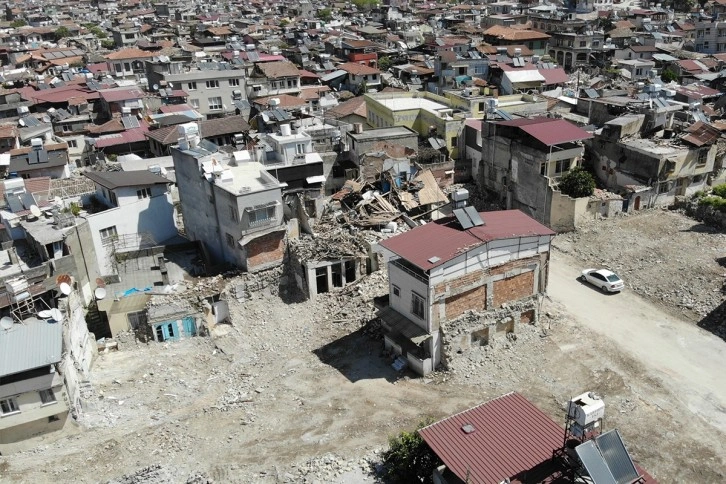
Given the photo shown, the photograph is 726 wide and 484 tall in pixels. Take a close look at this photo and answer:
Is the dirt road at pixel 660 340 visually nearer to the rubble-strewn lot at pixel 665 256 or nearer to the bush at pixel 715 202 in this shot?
the rubble-strewn lot at pixel 665 256

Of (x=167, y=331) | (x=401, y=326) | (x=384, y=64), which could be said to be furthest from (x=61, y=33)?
(x=401, y=326)

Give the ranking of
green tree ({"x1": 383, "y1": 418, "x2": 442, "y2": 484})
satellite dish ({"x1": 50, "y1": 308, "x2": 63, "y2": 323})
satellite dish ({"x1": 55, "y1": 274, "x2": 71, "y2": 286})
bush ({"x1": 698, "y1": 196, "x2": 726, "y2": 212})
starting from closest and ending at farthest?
1. green tree ({"x1": 383, "y1": 418, "x2": 442, "y2": 484})
2. satellite dish ({"x1": 50, "y1": 308, "x2": 63, "y2": 323})
3. satellite dish ({"x1": 55, "y1": 274, "x2": 71, "y2": 286})
4. bush ({"x1": 698, "y1": 196, "x2": 726, "y2": 212})

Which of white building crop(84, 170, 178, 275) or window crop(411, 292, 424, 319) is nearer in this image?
window crop(411, 292, 424, 319)

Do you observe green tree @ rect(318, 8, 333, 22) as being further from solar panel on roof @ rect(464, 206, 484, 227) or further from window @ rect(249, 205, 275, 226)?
solar panel on roof @ rect(464, 206, 484, 227)

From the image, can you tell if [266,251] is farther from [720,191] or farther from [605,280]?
[720,191]

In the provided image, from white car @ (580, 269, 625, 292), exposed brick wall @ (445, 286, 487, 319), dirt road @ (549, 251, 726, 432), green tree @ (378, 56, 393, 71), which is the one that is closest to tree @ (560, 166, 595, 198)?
dirt road @ (549, 251, 726, 432)

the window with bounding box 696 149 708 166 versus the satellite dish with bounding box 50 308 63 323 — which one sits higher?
the satellite dish with bounding box 50 308 63 323

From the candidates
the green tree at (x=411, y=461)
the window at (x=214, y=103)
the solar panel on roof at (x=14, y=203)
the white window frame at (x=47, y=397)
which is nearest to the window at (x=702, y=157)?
the green tree at (x=411, y=461)
